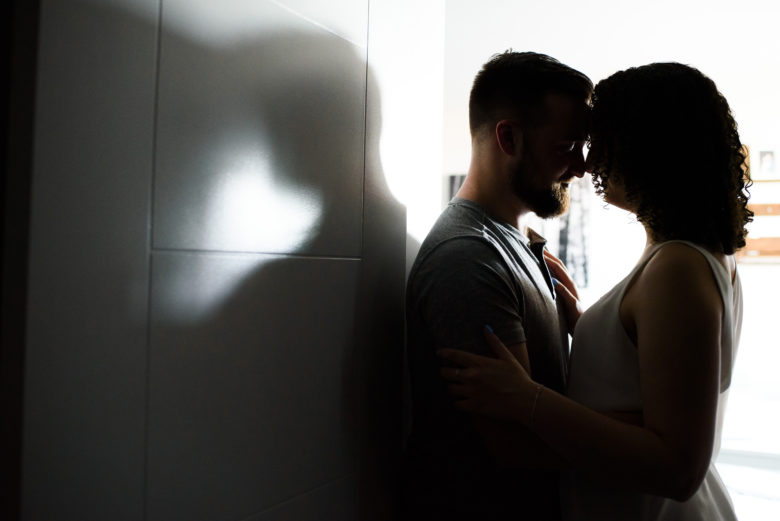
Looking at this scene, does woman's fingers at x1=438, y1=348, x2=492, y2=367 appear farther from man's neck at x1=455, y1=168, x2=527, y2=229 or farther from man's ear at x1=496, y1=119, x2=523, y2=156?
man's ear at x1=496, y1=119, x2=523, y2=156

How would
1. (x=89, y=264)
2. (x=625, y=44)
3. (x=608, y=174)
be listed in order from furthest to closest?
(x=625, y=44), (x=608, y=174), (x=89, y=264)

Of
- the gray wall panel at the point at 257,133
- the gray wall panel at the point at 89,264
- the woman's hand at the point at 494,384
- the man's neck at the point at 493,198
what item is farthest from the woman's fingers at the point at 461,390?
the gray wall panel at the point at 89,264

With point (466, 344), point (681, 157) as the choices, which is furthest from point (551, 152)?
point (466, 344)

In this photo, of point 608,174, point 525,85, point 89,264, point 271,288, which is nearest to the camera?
point 89,264

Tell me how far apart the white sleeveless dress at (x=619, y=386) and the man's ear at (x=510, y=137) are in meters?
0.40

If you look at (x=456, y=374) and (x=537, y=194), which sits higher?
(x=537, y=194)

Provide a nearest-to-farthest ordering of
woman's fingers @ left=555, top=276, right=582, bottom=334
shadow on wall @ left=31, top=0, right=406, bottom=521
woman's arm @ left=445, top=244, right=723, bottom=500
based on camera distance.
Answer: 1. shadow on wall @ left=31, top=0, right=406, bottom=521
2. woman's arm @ left=445, top=244, right=723, bottom=500
3. woman's fingers @ left=555, top=276, right=582, bottom=334

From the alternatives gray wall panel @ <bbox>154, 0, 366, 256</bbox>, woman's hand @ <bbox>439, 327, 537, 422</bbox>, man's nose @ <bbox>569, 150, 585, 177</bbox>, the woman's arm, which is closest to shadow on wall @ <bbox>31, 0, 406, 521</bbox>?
gray wall panel @ <bbox>154, 0, 366, 256</bbox>

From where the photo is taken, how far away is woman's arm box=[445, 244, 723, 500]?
947 millimetres

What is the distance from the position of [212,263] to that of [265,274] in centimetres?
11

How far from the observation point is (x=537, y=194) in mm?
1397

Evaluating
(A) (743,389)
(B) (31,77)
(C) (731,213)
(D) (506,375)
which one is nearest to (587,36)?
(A) (743,389)

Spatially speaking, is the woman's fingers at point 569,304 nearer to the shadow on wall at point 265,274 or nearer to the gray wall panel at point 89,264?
the shadow on wall at point 265,274

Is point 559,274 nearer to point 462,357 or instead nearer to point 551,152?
point 551,152
